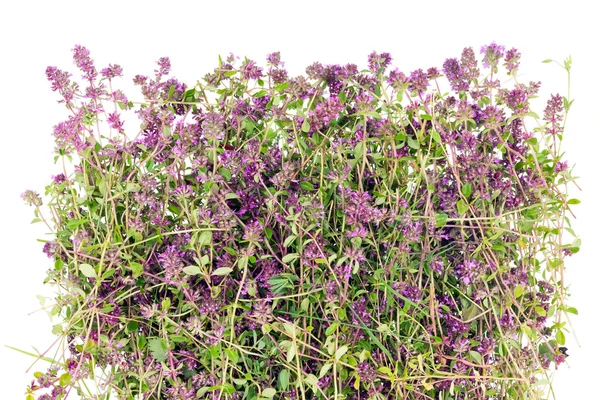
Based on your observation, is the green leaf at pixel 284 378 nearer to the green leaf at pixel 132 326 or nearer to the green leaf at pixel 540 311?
the green leaf at pixel 132 326

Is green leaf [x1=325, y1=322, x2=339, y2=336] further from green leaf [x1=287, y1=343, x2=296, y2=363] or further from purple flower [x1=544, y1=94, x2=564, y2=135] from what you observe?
purple flower [x1=544, y1=94, x2=564, y2=135]

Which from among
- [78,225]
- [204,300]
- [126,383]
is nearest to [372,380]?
[204,300]

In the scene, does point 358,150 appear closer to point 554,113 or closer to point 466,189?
point 466,189

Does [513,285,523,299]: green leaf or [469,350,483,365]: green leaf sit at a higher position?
[513,285,523,299]: green leaf

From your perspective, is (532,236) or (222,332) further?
(532,236)

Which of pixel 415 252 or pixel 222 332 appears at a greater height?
pixel 415 252

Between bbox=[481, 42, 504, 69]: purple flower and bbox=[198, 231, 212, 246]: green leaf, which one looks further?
bbox=[481, 42, 504, 69]: purple flower

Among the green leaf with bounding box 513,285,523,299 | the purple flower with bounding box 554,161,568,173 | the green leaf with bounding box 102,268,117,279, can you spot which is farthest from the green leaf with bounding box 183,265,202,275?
the purple flower with bounding box 554,161,568,173

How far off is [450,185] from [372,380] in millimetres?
407

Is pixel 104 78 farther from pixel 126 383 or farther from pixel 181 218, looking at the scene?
pixel 126 383

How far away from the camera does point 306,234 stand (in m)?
1.28

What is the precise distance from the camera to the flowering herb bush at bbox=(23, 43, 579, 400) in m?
1.28

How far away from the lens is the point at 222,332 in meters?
1.27

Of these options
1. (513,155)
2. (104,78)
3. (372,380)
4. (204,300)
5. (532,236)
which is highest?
(104,78)
